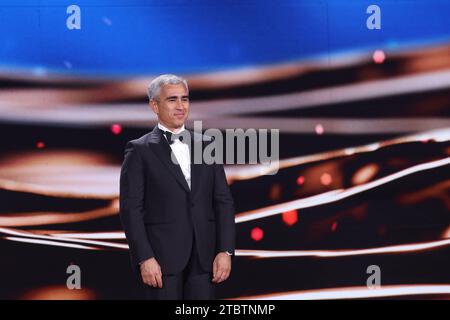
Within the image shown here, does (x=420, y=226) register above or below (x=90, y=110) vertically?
below

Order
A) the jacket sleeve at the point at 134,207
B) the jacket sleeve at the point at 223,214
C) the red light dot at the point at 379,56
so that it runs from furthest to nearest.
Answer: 1. the red light dot at the point at 379,56
2. the jacket sleeve at the point at 223,214
3. the jacket sleeve at the point at 134,207

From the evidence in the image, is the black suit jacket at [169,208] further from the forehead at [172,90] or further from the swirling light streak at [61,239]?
the swirling light streak at [61,239]

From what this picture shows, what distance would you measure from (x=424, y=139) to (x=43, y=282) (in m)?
2.16

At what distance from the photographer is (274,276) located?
11.0 feet

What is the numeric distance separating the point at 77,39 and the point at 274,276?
1.63 metres

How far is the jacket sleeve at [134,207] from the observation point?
2.39 meters

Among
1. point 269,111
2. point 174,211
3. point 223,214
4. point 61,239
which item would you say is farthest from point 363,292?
point 61,239

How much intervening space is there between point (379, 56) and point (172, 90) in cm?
134

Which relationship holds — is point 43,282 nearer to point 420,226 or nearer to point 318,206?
point 318,206

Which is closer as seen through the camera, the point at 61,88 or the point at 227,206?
the point at 227,206

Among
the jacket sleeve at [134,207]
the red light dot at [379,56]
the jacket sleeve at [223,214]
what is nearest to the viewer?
the jacket sleeve at [134,207]

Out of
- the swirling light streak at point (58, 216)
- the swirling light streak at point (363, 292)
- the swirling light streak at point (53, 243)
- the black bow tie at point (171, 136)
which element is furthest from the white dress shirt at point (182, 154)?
the swirling light streak at point (363, 292)
